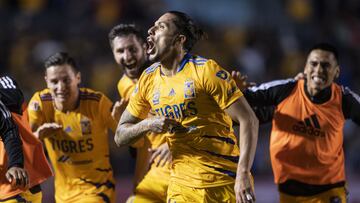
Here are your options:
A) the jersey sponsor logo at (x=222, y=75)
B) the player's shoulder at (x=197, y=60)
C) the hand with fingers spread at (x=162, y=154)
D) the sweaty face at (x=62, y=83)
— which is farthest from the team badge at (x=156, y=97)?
the sweaty face at (x=62, y=83)

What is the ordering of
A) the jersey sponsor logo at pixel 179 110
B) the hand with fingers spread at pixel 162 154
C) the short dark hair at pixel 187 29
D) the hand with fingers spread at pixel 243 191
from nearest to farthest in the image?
the hand with fingers spread at pixel 243 191, the jersey sponsor logo at pixel 179 110, the short dark hair at pixel 187 29, the hand with fingers spread at pixel 162 154

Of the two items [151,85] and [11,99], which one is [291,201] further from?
[11,99]

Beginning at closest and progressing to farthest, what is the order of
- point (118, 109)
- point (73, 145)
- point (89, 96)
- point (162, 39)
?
point (162, 39), point (118, 109), point (73, 145), point (89, 96)

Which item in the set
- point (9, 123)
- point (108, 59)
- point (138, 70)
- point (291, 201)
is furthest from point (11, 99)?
point (108, 59)

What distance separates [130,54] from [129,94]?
0.38 m

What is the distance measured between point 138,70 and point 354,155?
5.90m

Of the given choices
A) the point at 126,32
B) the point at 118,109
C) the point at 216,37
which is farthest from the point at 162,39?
the point at 216,37

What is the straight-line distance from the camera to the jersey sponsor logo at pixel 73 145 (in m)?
6.98

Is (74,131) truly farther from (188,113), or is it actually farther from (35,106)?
(188,113)

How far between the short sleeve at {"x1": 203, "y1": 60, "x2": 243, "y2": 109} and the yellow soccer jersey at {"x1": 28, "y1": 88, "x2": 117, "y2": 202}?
74.3 inches

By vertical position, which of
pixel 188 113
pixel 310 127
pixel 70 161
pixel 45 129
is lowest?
pixel 70 161

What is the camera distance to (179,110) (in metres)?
5.42

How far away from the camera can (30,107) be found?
7000 millimetres

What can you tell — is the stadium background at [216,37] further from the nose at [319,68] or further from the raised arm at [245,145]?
the raised arm at [245,145]
